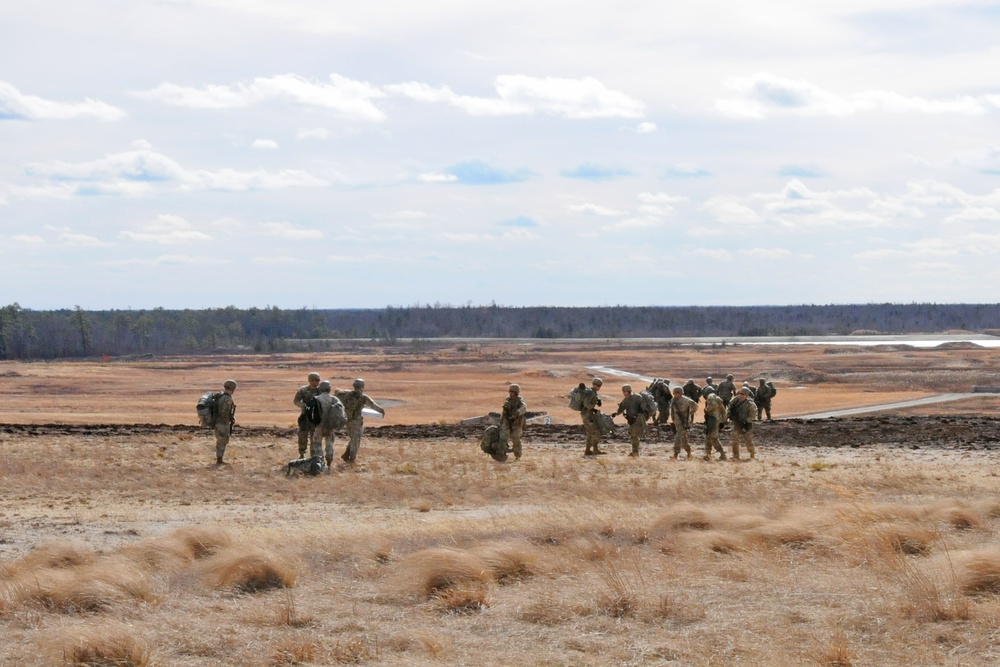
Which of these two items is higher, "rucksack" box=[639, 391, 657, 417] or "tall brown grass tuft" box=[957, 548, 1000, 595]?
"rucksack" box=[639, 391, 657, 417]

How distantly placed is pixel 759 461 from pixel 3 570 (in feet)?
55.4

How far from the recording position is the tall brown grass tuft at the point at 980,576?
950 cm

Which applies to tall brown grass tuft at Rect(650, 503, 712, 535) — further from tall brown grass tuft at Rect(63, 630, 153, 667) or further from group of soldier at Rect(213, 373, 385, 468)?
group of soldier at Rect(213, 373, 385, 468)

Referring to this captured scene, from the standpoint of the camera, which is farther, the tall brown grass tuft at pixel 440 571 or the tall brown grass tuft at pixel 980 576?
the tall brown grass tuft at pixel 440 571

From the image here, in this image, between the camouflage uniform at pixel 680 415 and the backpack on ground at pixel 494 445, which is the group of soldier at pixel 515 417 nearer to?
the camouflage uniform at pixel 680 415

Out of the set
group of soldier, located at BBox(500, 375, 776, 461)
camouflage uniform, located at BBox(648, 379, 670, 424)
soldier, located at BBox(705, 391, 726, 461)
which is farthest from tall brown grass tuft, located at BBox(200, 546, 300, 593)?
camouflage uniform, located at BBox(648, 379, 670, 424)

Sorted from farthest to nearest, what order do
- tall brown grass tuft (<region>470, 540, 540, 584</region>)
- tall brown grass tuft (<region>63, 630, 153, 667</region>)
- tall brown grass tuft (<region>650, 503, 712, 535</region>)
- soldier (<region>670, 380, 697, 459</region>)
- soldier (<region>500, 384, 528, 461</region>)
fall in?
1. soldier (<region>670, 380, 697, 459</region>)
2. soldier (<region>500, 384, 528, 461</region>)
3. tall brown grass tuft (<region>650, 503, 712, 535</region>)
4. tall brown grass tuft (<region>470, 540, 540, 584</region>)
5. tall brown grass tuft (<region>63, 630, 153, 667</region>)

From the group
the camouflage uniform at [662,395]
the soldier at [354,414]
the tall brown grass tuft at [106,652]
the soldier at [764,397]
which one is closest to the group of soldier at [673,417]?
the soldier at [354,414]

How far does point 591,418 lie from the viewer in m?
24.9

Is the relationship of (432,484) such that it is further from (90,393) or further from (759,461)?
(90,393)

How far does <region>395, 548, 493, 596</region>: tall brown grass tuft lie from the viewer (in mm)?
10078

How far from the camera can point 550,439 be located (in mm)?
29281

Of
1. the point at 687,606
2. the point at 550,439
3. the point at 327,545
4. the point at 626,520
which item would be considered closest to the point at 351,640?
the point at 687,606

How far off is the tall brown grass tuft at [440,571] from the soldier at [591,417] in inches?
556
